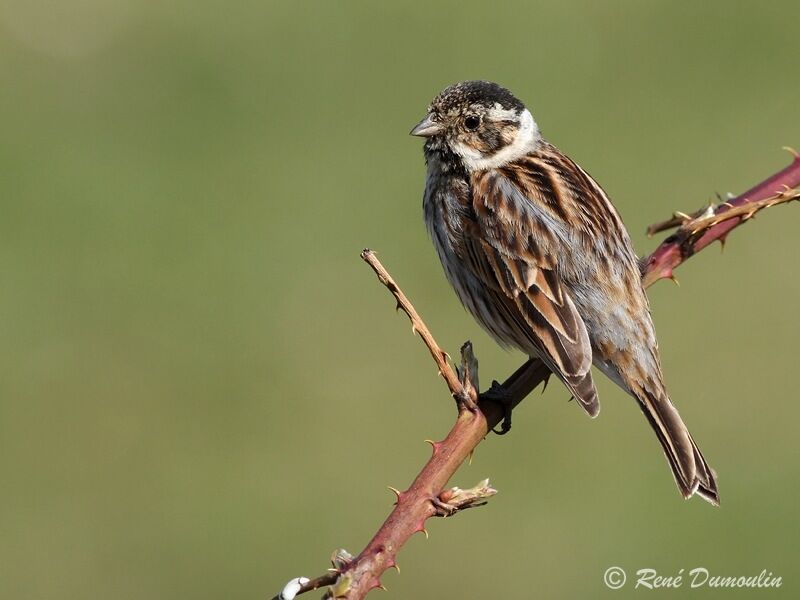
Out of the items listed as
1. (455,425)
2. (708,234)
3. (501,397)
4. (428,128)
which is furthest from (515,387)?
(428,128)

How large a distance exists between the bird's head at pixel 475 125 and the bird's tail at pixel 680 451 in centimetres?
104

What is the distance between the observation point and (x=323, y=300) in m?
9.95

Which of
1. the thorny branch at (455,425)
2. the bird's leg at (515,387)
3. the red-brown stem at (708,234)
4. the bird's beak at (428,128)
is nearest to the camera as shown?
the thorny branch at (455,425)

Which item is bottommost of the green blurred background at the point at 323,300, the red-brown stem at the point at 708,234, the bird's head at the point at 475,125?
the green blurred background at the point at 323,300

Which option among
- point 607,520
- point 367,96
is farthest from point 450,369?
point 367,96

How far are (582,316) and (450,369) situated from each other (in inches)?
81.2

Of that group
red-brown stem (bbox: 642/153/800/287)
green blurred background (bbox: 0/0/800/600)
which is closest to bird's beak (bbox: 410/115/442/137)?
red-brown stem (bbox: 642/153/800/287)

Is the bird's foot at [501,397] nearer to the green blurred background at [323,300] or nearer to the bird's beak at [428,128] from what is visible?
the bird's beak at [428,128]

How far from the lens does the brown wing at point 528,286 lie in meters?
4.67

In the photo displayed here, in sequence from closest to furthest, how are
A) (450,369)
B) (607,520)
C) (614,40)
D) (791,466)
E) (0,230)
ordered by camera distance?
(450,369) < (607,520) < (791,466) < (0,230) < (614,40)

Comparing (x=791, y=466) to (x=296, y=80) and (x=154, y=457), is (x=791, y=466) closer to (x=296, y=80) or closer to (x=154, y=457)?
(x=154, y=457)

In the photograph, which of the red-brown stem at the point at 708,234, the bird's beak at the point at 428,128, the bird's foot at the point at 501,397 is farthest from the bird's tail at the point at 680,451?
the bird's beak at the point at 428,128

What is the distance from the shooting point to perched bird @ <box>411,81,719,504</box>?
479 cm

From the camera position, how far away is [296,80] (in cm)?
1169
